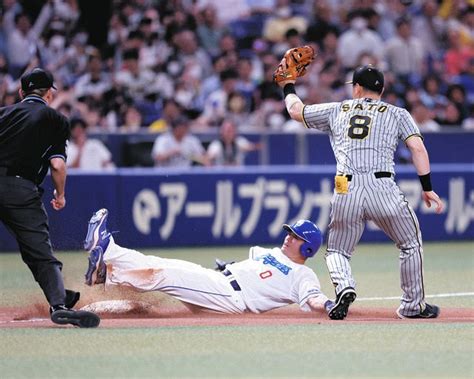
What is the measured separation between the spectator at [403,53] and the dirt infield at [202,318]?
11404mm

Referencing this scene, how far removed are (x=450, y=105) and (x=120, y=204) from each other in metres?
6.97

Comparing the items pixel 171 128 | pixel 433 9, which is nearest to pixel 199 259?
pixel 171 128

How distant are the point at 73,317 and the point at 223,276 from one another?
1542mm

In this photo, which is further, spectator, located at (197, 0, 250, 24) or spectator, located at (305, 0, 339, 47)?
spectator, located at (197, 0, 250, 24)

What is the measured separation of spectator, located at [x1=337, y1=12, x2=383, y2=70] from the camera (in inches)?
806

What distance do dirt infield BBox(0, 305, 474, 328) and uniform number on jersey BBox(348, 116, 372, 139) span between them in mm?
1442

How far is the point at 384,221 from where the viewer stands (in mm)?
9086

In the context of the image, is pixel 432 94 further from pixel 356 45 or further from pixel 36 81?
pixel 36 81

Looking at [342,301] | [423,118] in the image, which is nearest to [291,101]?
[342,301]

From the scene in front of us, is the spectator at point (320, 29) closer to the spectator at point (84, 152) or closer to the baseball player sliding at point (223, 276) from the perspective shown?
the spectator at point (84, 152)

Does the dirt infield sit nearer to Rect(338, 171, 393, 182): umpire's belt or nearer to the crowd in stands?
Rect(338, 171, 393, 182): umpire's belt

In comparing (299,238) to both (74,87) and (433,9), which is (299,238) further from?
(433,9)

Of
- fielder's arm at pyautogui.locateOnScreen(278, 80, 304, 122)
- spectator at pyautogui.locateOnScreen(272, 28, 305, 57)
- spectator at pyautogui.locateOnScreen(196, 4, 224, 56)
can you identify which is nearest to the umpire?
fielder's arm at pyautogui.locateOnScreen(278, 80, 304, 122)

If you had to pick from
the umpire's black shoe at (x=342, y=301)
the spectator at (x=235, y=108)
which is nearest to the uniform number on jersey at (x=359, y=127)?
the umpire's black shoe at (x=342, y=301)
